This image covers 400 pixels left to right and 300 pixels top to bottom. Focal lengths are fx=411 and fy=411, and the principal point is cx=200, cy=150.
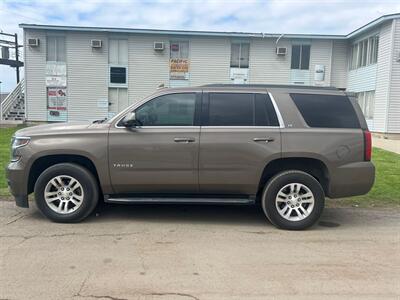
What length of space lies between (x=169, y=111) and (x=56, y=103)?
71.1 feet

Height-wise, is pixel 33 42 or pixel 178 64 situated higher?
pixel 33 42

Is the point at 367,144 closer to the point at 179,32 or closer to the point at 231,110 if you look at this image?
the point at 231,110

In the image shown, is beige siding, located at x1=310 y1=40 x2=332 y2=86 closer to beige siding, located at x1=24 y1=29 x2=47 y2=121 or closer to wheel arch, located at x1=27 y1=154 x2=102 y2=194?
beige siding, located at x1=24 y1=29 x2=47 y2=121

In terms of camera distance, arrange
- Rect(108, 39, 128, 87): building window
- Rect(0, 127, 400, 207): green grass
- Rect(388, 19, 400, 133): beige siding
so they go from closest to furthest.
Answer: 1. Rect(0, 127, 400, 207): green grass
2. Rect(388, 19, 400, 133): beige siding
3. Rect(108, 39, 128, 87): building window

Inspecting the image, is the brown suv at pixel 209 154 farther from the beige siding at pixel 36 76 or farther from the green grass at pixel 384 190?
the beige siding at pixel 36 76

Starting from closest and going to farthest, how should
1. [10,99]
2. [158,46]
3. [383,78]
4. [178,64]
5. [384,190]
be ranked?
[384,190]
[383,78]
[158,46]
[178,64]
[10,99]

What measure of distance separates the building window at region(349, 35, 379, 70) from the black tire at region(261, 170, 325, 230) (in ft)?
64.8

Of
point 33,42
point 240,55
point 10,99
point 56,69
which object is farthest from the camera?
point 10,99

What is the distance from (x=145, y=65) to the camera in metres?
25.6

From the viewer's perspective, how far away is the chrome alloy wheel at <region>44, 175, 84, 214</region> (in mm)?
5590

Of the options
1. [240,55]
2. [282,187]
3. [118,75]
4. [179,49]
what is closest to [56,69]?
[118,75]

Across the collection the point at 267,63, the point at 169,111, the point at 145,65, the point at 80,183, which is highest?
the point at 267,63

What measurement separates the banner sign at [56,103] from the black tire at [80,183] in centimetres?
Result: 2096

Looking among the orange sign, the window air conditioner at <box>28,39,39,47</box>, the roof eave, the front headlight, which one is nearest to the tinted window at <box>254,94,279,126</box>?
the front headlight
